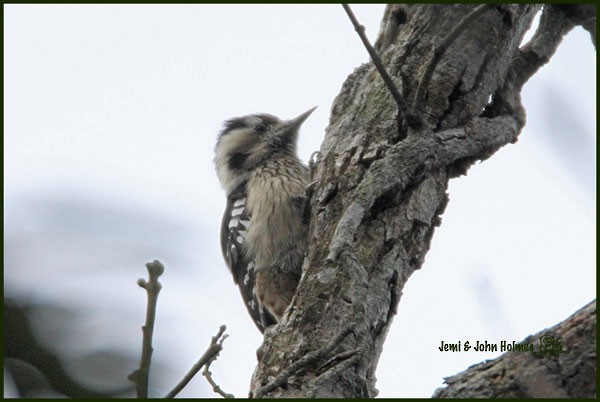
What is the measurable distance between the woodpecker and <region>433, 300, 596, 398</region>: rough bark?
157cm

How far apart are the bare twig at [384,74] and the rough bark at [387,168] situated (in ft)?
0.15

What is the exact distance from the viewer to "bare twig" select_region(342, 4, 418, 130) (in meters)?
2.59

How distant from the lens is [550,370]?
82.2 inches

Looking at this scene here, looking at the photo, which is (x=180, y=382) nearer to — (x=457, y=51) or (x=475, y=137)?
(x=475, y=137)

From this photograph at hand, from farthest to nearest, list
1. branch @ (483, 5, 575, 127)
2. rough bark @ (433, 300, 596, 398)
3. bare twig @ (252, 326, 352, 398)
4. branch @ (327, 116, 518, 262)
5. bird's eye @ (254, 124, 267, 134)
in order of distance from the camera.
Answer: bird's eye @ (254, 124, 267, 134)
branch @ (483, 5, 575, 127)
branch @ (327, 116, 518, 262)
bare twig @ (252, 326, 352, 398)
rough bark @ (433, 300, 596, 398)

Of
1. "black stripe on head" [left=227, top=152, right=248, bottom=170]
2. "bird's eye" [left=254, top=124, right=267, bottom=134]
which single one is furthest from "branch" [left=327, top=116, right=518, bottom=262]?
"bird's eye" [left=254, top=124, right=267, bottom=134]

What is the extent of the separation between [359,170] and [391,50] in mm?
790

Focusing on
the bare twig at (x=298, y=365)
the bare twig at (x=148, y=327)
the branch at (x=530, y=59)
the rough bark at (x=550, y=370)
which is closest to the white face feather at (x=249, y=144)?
the branch at (x=530, y=59)

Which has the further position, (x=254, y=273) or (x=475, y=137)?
(x=254, y=273)

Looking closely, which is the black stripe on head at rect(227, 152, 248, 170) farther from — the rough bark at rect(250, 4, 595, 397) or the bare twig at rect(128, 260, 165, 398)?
the bare twig at rect(128, 260, 165, 398)

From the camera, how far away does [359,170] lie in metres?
3.23

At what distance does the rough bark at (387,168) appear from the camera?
2594mm

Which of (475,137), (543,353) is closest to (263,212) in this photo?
(475,137)

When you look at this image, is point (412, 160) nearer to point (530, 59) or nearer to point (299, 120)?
point (530, 59)
